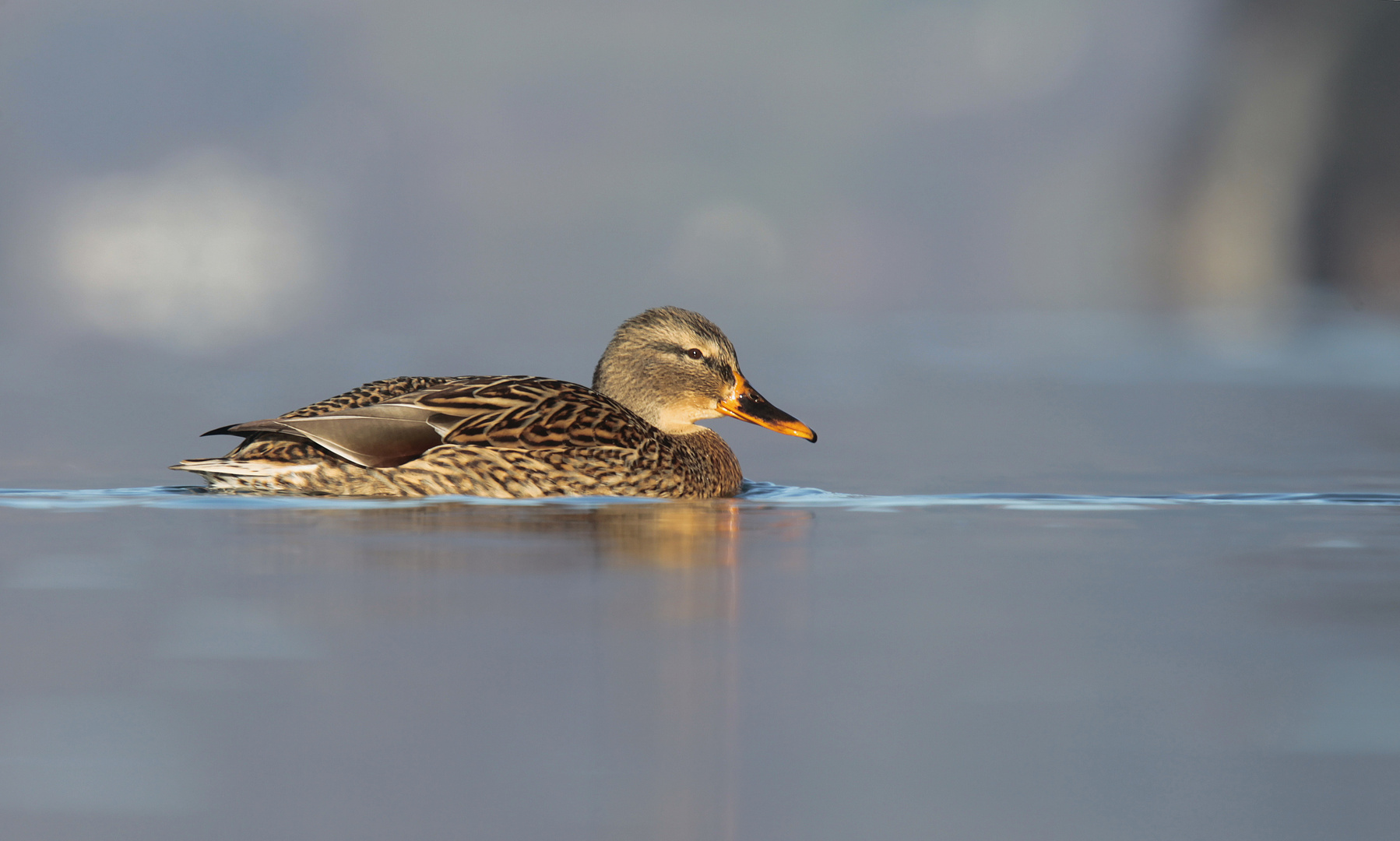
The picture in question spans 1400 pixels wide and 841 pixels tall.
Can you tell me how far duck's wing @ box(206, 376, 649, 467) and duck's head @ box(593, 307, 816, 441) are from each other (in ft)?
2.04

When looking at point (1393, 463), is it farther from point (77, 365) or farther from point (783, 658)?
point (77, 365)

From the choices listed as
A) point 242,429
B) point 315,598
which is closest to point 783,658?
point 315,598

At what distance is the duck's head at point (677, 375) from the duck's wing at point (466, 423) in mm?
623

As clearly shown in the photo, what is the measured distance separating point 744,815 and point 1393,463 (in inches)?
276

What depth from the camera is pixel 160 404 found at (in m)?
12.1

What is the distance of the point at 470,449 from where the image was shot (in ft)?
23.3

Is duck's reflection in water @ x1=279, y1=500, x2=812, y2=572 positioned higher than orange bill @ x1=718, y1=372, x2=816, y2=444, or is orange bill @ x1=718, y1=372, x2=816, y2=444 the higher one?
orange bill @ x1=718, y1=372, x2=816, y2=444

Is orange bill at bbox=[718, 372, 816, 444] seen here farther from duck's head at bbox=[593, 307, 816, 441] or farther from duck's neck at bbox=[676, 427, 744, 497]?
duck's neck at bbox=[676, 427, 744, 497]

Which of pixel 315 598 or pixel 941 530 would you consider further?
pixel 941 530

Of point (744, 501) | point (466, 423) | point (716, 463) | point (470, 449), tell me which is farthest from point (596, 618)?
point (716, 463)

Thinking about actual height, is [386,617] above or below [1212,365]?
below

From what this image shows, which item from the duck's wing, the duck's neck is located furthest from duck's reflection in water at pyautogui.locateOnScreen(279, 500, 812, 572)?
the duck's neck

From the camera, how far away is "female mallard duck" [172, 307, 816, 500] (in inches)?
273

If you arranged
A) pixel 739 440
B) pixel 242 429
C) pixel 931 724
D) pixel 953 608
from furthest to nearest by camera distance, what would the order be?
pixel 739 440
pixel 242 429
pixel 953 608
pixel 931 724
